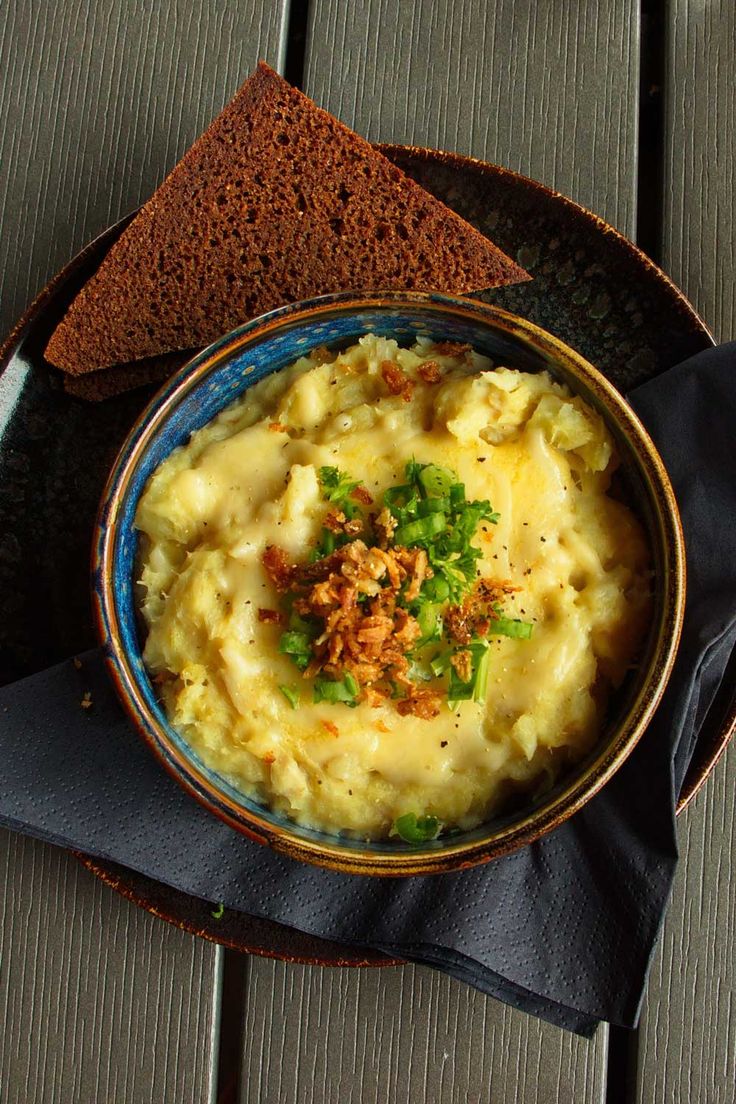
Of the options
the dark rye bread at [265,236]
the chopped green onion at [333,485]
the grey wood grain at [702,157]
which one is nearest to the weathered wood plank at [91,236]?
the dark rye bread at [265,236]

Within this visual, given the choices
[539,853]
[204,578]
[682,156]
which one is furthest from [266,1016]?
[682,156]

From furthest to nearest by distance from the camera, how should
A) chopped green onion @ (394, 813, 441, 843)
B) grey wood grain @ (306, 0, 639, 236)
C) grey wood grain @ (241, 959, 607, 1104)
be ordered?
1. grey wood grain @ (306, 0, 639, 236)
2. grey wood grain @ (241, 959, 607, 1104)
3. chopped green onion @ (394, 813, 441, 843)

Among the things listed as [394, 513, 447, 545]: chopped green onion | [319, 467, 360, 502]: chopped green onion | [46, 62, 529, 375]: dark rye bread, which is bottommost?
[394, 513, 447, 545]: chopped green onion

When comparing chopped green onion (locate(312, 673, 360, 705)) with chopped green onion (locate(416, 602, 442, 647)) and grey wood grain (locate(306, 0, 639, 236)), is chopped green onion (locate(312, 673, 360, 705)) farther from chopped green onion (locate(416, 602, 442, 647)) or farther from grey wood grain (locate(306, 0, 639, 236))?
grey wood grain (locate(306, 0, 639, 236))

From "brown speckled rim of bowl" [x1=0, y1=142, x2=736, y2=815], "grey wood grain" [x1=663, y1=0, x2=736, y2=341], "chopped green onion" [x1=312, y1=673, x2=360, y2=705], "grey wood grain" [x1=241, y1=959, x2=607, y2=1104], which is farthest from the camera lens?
"grey wood grain" [x1=663, y1=0, x2=736, y2=341]

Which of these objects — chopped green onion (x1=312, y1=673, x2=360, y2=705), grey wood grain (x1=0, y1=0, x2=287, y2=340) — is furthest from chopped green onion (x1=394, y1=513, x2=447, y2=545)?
grey wood grain (x1=0, y1=0, x2=287, y2=340)

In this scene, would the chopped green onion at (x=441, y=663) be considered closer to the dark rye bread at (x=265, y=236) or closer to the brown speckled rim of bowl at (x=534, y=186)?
the dark rye bread at (x=265, y=236)

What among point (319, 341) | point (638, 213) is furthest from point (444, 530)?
point (638, 213)

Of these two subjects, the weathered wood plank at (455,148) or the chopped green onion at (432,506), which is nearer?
the chopped green onion at (432,506)
